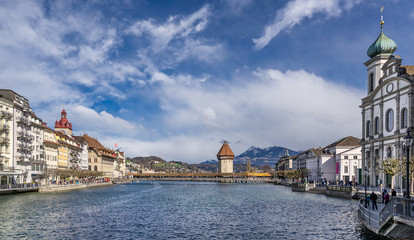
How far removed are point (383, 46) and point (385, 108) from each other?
1301cm

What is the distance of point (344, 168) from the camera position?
115 meters

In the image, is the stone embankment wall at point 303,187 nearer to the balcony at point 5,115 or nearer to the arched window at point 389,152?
the arched window at point 389,152

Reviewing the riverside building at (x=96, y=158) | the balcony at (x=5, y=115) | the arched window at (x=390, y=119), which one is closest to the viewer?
the arched window at (x=390, y=119)

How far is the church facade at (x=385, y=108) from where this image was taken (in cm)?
6419

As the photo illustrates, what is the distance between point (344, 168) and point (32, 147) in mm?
79700

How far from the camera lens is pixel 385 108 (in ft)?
232

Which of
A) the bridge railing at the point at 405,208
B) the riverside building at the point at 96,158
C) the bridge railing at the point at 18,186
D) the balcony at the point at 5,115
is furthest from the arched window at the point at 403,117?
the riverside building at the point at 96,158

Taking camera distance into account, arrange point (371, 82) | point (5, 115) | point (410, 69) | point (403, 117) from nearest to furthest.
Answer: point (403, 117) < point (410, 69) < point (5, 115) < point (371, 82)

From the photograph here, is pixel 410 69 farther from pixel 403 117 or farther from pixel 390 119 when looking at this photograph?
pixel 403 117

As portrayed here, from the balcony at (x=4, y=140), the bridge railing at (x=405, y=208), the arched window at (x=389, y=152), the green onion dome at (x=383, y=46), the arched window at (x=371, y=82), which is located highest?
the green onion dome at (x=383, y=46)

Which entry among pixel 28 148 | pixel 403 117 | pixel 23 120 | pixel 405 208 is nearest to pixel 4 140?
pixel 23 120

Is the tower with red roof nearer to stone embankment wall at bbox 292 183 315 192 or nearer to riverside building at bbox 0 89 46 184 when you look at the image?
riverside building at bbox 0 89 46 184

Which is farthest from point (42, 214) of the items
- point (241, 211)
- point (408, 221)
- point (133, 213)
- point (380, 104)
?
point (380, 104)

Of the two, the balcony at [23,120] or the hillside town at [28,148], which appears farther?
the balcony at [23,120]
